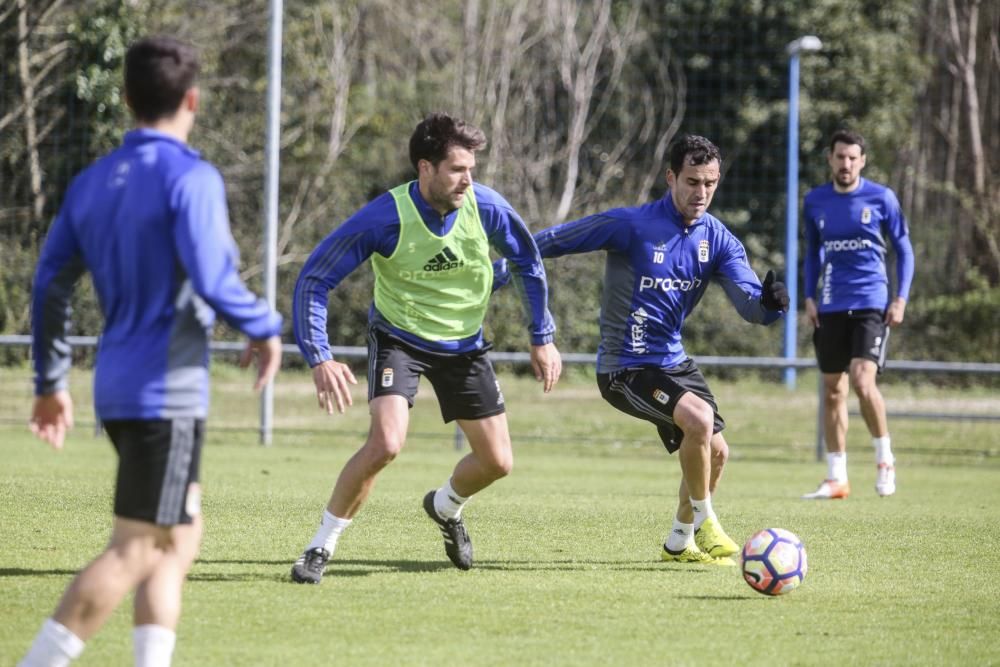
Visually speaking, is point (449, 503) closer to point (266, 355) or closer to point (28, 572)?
point (28, 572)

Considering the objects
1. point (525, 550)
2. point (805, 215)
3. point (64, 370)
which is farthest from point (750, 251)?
point (64, 370)

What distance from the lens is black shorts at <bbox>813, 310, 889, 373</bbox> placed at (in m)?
10.8

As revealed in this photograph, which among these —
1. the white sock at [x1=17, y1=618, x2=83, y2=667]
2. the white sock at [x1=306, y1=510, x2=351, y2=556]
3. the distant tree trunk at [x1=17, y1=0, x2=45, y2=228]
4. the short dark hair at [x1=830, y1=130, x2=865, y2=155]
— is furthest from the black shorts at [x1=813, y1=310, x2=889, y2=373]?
the distant tree trunk at [x1=17, y1=0, x2=45, y2=228]

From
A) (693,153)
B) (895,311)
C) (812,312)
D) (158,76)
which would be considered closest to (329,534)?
(693,153)

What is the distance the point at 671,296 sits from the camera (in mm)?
7523

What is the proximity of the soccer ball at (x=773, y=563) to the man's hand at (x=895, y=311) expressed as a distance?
4.83m

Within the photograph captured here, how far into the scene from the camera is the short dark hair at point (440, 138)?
6.38 metres

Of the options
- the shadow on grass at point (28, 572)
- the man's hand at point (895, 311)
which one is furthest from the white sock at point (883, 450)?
the shadow on grass at point (28, 572)

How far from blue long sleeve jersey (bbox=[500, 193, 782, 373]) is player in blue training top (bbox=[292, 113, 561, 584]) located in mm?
664

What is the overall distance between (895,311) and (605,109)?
681 inches

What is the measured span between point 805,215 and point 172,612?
7983 mm

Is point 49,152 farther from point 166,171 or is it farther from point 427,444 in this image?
point 166,171

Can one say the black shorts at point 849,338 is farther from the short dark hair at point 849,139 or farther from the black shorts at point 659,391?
the black shorts at point 659,391

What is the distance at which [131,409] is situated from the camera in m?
4.05
